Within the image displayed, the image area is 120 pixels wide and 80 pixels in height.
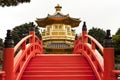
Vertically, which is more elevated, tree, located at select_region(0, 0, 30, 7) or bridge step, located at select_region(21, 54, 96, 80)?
Result: tree, located at select_region(0, 0, 30, 7)

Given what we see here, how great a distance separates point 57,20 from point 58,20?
0.78ft

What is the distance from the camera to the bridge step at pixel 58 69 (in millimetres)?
9711

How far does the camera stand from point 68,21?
173 feet

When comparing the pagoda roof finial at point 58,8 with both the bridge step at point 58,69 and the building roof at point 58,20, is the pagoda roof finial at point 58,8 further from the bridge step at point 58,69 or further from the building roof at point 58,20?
the bridge step at point 58,69

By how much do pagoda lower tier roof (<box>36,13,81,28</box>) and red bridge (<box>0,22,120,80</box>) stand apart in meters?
37.5

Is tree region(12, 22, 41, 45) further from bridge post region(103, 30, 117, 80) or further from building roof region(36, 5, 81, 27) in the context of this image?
bridge post region(103, 30, 117, 80)

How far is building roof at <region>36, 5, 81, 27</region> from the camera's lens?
50.8 meters

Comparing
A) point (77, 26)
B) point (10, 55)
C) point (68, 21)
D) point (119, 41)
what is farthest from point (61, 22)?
point (10, 55)

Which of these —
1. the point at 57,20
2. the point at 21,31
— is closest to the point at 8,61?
the point at 57,20

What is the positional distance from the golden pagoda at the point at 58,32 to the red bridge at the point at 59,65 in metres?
29.4

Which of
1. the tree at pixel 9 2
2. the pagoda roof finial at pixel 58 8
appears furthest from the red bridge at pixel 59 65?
the pagoda roof finial at pixel 58 8

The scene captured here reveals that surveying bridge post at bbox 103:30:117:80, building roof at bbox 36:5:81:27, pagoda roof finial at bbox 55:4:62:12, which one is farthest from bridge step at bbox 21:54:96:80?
pagoda roof finial at bbox 55:4:62:12

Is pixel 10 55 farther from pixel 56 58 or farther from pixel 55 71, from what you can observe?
pixel 56 58

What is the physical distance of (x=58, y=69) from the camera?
10602 millimetres
